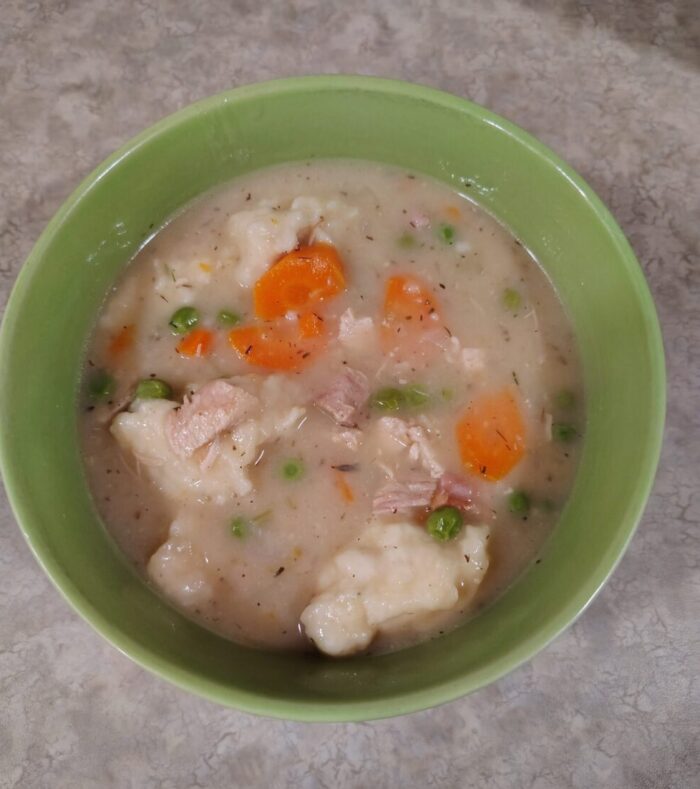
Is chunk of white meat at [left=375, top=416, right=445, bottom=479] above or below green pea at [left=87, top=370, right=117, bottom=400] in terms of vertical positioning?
above

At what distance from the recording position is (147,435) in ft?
6.52

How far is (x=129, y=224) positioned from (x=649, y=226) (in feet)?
4.92

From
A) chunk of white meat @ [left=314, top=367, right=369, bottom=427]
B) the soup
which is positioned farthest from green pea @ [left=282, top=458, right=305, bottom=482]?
chunk of white meat @ [left=314, top=367, right=369, bottom=427]

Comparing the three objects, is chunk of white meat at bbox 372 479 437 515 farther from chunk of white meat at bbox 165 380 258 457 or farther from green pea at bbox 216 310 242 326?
green pea at bbox 216 310 242 326

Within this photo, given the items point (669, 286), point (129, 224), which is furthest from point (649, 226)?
point (129, 224)

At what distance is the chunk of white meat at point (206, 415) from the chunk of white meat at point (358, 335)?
0.29 m

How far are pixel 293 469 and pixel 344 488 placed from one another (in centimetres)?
13

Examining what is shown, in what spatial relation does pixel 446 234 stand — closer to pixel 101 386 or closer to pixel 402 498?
pixel 402 498

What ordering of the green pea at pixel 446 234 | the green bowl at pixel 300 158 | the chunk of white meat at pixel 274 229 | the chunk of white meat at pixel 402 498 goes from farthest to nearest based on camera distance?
the green pea at pixel 446 234, the chunk of white meat at pixel 274 229, the chunk of white meat at pixel 402 498, the green bowl at pixel 300 158

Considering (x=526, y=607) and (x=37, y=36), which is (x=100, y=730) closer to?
(x=526, y=607)

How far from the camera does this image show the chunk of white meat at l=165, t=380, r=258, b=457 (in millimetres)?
1934

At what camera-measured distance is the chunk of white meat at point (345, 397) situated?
6.66 ft

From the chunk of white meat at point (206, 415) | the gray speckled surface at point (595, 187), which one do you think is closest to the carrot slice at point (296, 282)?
the chunk of white meat at point (206, 415)

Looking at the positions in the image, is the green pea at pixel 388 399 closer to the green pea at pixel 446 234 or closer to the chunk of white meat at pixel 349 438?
the chunk of white meat at pixel 349 438
